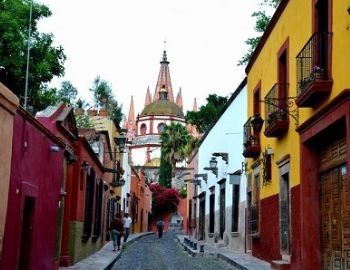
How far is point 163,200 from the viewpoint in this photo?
6378cm

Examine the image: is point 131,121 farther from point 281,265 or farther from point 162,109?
point 281,265

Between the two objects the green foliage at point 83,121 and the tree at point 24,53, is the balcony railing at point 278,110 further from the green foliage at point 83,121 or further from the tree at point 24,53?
the green foliage at point 83,121

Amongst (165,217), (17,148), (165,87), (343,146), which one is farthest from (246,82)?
(165,87)

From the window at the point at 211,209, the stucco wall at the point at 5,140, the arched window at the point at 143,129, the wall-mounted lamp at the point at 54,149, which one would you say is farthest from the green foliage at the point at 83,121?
the arched window at the point at 143,129

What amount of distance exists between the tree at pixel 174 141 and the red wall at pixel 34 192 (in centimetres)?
5399

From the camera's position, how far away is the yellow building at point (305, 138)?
9844mm

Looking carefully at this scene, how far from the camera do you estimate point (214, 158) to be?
25844 millimetres

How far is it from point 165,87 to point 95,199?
3450 inches

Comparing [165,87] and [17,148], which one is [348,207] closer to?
[17,148]

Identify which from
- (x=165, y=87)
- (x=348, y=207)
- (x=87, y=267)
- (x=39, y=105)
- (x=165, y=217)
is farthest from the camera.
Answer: (x=165, y=87)

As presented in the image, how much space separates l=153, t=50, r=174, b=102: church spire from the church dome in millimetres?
6491

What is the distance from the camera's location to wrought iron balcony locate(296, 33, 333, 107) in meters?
10.0

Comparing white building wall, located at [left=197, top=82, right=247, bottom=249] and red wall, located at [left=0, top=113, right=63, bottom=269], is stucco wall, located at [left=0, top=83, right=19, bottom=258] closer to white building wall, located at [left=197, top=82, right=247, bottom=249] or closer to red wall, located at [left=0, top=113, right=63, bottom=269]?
red wall, located at [left=0, top=113, right=63, bottom=269]

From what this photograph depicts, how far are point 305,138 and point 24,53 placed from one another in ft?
42.7
